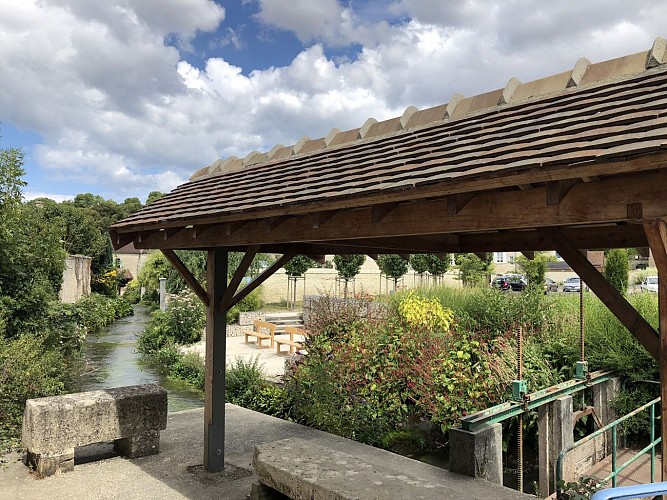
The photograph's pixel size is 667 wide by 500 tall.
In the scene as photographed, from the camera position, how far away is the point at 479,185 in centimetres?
282

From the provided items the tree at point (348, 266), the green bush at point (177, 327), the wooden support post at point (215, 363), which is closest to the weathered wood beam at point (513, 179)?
the wooden support post at point (215, 363)

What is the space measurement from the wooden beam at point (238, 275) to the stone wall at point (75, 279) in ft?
51.3

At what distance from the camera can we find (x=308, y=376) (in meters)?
8.41

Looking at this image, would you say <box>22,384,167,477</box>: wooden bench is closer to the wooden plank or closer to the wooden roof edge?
the wooden plank

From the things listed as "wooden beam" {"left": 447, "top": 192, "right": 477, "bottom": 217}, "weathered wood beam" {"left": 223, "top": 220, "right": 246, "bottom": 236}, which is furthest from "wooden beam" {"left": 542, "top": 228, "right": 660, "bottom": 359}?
"weathered wood beam" {"left": 223, "top": 220, "right": 246, "bottom": 236}

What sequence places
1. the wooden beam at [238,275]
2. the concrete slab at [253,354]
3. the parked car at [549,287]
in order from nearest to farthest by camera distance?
the wooden beam at [238,275]
the concrete slab at [253,354]
the parked car at [549,287]

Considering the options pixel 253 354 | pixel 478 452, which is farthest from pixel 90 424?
pixel 253 354

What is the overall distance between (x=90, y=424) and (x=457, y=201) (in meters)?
5.07

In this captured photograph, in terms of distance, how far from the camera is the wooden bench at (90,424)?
5.70 m

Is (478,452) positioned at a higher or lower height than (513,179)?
lower

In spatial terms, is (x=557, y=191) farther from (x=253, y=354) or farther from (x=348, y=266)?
(x=348, y=266)

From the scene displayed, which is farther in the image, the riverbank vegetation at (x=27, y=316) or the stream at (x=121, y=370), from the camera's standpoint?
the stream at (x=121, y=370)

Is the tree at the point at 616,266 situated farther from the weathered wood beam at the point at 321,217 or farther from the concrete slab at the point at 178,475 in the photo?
the weathered wood beam at the point at 321,217

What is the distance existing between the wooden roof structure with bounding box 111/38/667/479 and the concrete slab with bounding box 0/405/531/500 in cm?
43
